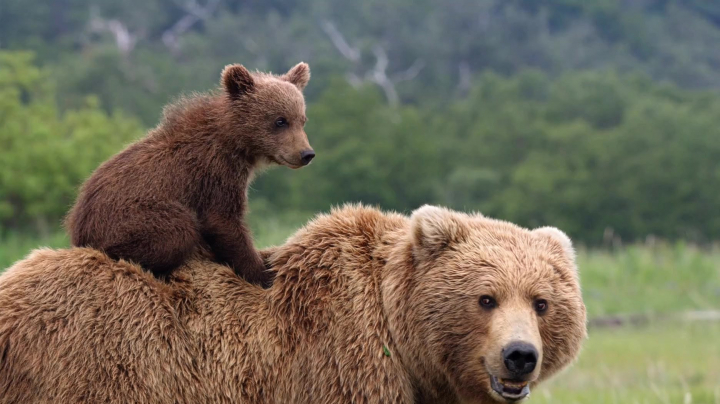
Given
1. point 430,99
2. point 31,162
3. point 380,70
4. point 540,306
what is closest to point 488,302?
point 540,306

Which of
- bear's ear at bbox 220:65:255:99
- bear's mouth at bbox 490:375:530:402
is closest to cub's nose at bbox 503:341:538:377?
bear's mouth at bbox 490:375:530:402

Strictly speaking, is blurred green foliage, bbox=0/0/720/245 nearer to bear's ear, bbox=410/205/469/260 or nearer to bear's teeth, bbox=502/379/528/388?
bear's ear, bbox=410/205/469/260

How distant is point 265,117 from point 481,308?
1960mm

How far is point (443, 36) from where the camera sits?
105 m

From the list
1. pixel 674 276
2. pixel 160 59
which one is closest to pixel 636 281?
pixel 674 276

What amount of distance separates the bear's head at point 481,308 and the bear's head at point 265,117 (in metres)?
1.20

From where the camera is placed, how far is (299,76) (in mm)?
7297

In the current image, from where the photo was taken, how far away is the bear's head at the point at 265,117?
6.77 meters

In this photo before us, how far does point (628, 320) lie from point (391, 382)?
1533cm

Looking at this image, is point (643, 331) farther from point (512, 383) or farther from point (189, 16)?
point (189, 16)

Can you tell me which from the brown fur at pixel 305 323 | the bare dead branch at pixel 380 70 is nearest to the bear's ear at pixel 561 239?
the brown fur at pixel 305 323

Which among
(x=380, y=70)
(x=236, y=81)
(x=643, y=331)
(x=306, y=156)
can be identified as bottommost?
(x=306, y=156)

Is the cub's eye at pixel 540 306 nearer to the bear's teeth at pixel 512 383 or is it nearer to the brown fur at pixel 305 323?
the brown fur at pixel 305 323

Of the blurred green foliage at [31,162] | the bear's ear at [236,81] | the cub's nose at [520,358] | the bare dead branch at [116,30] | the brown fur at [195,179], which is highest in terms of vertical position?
the bare dead branch at [116,30]
